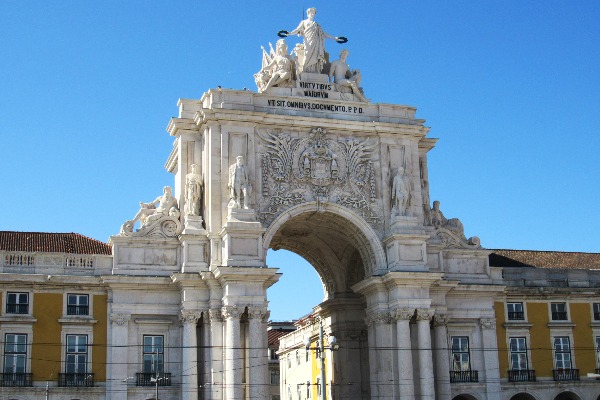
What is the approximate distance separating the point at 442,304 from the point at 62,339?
686 inches

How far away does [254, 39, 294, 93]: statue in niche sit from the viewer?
144 feet

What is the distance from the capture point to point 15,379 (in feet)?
127

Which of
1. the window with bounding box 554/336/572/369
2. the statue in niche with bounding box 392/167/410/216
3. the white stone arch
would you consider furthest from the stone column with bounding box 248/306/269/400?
the window with bounding box 554/336/572/369

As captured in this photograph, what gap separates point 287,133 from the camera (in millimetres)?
43281

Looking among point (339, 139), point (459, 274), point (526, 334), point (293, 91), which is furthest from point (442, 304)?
point (293, 91)

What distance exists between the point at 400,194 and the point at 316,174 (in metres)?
4.02

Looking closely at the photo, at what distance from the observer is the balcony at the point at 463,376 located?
1724 inches

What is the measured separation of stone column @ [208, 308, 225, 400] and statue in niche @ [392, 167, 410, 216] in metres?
9.70

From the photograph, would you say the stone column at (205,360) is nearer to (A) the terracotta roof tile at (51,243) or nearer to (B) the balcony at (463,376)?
(A) the terracotta roof tile at (51,243)

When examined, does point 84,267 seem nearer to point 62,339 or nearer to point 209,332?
point 62,339

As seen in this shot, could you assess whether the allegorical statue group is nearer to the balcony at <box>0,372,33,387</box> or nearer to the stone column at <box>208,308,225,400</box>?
the stone column at <box>208,308,225,400</box>

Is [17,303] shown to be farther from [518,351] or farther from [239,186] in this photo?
[518,351]

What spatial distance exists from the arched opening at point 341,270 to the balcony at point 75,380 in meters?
10.9

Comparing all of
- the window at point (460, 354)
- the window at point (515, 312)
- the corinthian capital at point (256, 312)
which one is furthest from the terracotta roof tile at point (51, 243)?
the window at point (515, 312)
